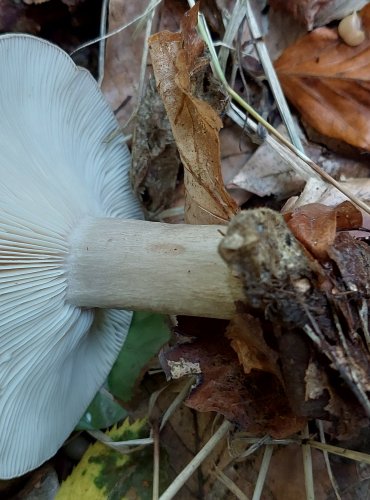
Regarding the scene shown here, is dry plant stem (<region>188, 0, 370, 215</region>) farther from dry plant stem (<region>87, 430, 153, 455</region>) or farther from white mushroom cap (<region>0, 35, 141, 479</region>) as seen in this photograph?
dry plant stem (<region>87, 430, 153, 455</region>)

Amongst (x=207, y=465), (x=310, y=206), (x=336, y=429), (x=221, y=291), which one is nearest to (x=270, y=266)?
(x=221, y=291)

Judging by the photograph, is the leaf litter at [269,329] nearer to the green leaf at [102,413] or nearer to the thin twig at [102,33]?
the green leaf at [102,413]

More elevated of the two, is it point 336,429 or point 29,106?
point 29,106

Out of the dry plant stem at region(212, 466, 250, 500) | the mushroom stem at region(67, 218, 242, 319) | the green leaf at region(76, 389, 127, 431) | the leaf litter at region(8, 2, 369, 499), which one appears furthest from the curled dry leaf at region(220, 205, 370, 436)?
the green leaf at region(76, 389, 127, 431)

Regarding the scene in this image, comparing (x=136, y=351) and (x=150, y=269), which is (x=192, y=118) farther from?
(x=136, y=351)

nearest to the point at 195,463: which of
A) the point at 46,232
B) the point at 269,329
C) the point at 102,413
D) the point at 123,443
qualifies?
the point at 123,443

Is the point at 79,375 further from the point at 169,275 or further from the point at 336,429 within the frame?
the point at 336,429

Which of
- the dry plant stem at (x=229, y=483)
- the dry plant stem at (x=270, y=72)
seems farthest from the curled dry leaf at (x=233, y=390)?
the dry plant stem at (x=270, y=72)
